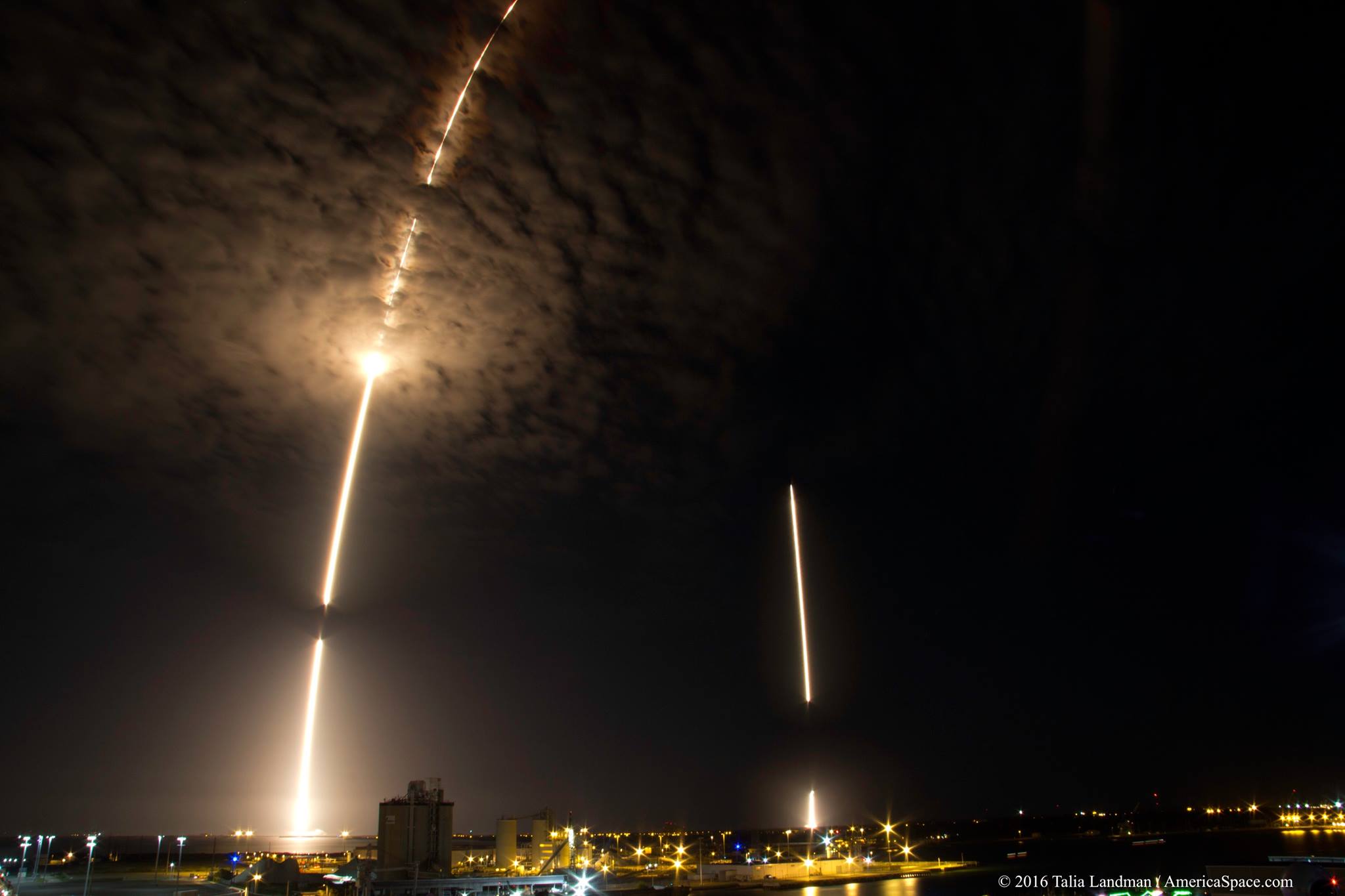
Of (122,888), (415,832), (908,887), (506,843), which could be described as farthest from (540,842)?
(908,887)

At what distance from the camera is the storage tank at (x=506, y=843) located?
55438mm

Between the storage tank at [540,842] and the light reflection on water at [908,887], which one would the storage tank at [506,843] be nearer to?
the storage tank at [540,842]

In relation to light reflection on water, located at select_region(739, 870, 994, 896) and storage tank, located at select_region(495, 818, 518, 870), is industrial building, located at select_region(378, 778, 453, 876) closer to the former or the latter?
storage tank, located at select_region(495, 818, 518, 870)

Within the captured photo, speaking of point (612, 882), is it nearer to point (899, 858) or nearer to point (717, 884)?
point (717, 884)

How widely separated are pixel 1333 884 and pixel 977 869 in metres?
90.1

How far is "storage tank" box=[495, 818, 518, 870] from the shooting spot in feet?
182

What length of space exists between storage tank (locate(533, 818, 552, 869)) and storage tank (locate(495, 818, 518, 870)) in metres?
1.36

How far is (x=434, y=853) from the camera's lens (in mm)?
42438

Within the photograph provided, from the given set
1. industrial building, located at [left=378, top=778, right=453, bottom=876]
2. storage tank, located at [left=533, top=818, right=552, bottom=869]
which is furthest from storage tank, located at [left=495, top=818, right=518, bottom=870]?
industrial building, located at [left=378, top=778, right=453, bottom=876]

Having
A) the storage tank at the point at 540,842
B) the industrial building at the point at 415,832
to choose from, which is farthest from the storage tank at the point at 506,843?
the industrial building at the point at 415,832

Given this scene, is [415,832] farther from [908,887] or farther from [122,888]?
[908,887]

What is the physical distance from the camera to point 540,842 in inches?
2260

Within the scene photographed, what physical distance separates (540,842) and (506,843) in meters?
2.41

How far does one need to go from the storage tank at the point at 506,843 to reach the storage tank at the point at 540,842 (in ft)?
4.47
